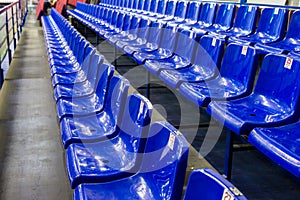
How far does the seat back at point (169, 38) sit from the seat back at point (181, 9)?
1.58m

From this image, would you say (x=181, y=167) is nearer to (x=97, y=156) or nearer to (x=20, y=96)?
(x=97, y=156)

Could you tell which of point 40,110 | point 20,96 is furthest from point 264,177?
point 20,96

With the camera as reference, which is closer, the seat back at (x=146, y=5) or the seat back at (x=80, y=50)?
the seat back at (x=80, y=50)

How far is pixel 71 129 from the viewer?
2.24 m

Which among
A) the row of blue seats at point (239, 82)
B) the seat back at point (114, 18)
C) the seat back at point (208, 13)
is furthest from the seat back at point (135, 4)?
the row of blue seats at point (239, 82)

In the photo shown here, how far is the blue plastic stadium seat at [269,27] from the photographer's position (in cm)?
363

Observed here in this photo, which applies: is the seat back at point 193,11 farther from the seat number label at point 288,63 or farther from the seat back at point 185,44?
the seat number label at point 288,63

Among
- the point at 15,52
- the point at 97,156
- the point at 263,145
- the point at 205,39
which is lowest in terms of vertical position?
the point at 15,52

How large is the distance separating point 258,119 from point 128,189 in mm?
827

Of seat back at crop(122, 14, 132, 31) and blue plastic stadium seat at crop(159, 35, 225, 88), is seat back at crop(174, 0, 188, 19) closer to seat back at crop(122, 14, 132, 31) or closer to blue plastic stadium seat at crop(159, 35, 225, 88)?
seat back at crop(122, 14, 132, 31)

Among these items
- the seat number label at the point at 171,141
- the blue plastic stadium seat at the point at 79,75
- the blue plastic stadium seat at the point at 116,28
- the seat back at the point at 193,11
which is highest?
→ the seat back at the point at 193,11

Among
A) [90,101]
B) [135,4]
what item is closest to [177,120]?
[90,101]

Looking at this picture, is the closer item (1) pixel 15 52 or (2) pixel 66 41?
(2) pixel 66 41

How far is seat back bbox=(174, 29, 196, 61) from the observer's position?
3428 mm
